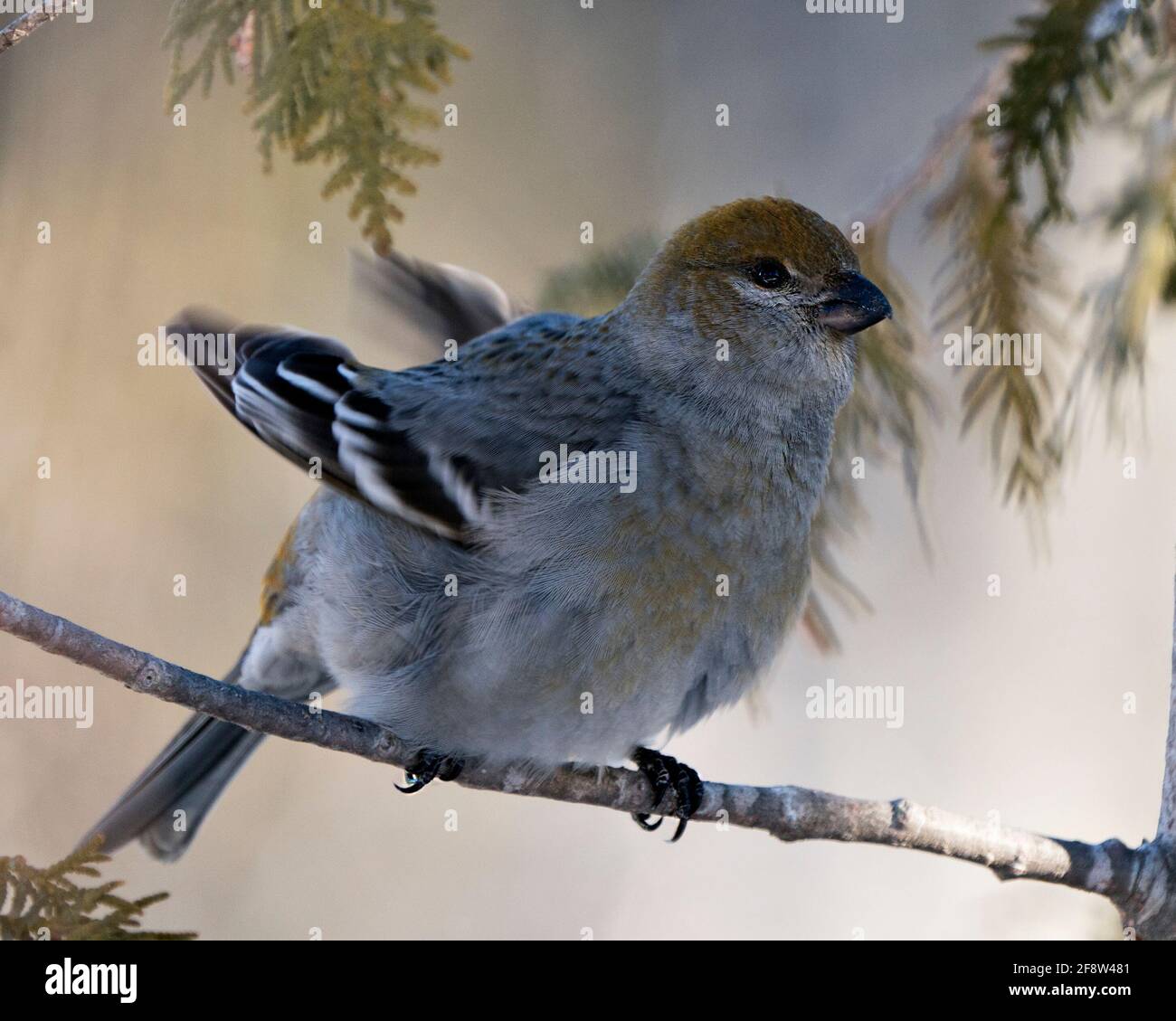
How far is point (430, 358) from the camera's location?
380cm

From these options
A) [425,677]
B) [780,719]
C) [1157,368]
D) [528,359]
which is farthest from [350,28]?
[780,719]

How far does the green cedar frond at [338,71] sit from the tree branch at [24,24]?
0.79 feet

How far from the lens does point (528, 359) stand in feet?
10.5

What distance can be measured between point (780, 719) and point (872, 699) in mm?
345

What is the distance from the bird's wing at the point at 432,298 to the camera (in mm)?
3791

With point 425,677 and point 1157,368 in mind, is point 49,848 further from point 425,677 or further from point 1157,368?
Result: point 1157,368

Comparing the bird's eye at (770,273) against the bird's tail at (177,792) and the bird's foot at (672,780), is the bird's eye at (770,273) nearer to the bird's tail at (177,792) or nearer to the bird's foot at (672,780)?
the bird's foot at (672,780)

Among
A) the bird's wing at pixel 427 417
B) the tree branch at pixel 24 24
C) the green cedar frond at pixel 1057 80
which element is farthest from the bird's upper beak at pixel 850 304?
the tree branch at pixel 24 24

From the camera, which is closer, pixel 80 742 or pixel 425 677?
pixel 425 677

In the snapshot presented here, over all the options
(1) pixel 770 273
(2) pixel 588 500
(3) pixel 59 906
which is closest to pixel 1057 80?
(1) pixel 770 273

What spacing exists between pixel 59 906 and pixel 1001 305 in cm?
228

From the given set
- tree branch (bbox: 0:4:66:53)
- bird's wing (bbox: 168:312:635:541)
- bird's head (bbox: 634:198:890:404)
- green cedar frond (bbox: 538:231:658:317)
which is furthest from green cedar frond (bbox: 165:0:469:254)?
green cedar frond (bbox: 538:231:658:317)

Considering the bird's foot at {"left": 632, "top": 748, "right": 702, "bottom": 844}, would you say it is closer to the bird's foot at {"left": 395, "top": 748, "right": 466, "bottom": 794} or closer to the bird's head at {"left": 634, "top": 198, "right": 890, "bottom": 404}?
the bird's foot at {"left": 395, "top": 748, "right": 466, "bottom": 794}

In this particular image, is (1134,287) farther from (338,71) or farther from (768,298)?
(338,71)
